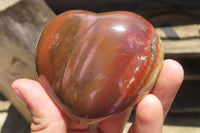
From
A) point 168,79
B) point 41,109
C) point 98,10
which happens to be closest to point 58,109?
point 41,109

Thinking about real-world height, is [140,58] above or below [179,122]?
above

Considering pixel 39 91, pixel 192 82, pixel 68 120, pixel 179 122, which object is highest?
pixel 39 91

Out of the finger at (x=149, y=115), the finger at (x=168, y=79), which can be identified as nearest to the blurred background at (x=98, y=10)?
the finger at (x=168, y=79)

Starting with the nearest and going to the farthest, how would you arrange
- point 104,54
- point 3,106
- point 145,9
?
point 104,54 < point 3,106 < point 145,9

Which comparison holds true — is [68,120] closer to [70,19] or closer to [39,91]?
[39,91]

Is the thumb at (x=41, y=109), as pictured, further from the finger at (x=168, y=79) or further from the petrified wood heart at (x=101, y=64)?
the finger at (x=168, y=79)

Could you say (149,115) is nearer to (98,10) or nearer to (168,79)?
(168,79)

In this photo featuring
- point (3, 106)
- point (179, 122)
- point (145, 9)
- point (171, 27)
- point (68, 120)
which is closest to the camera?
point (68, 120)

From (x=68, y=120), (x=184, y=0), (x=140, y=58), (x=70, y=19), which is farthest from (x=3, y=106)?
(x=184, y=0)
